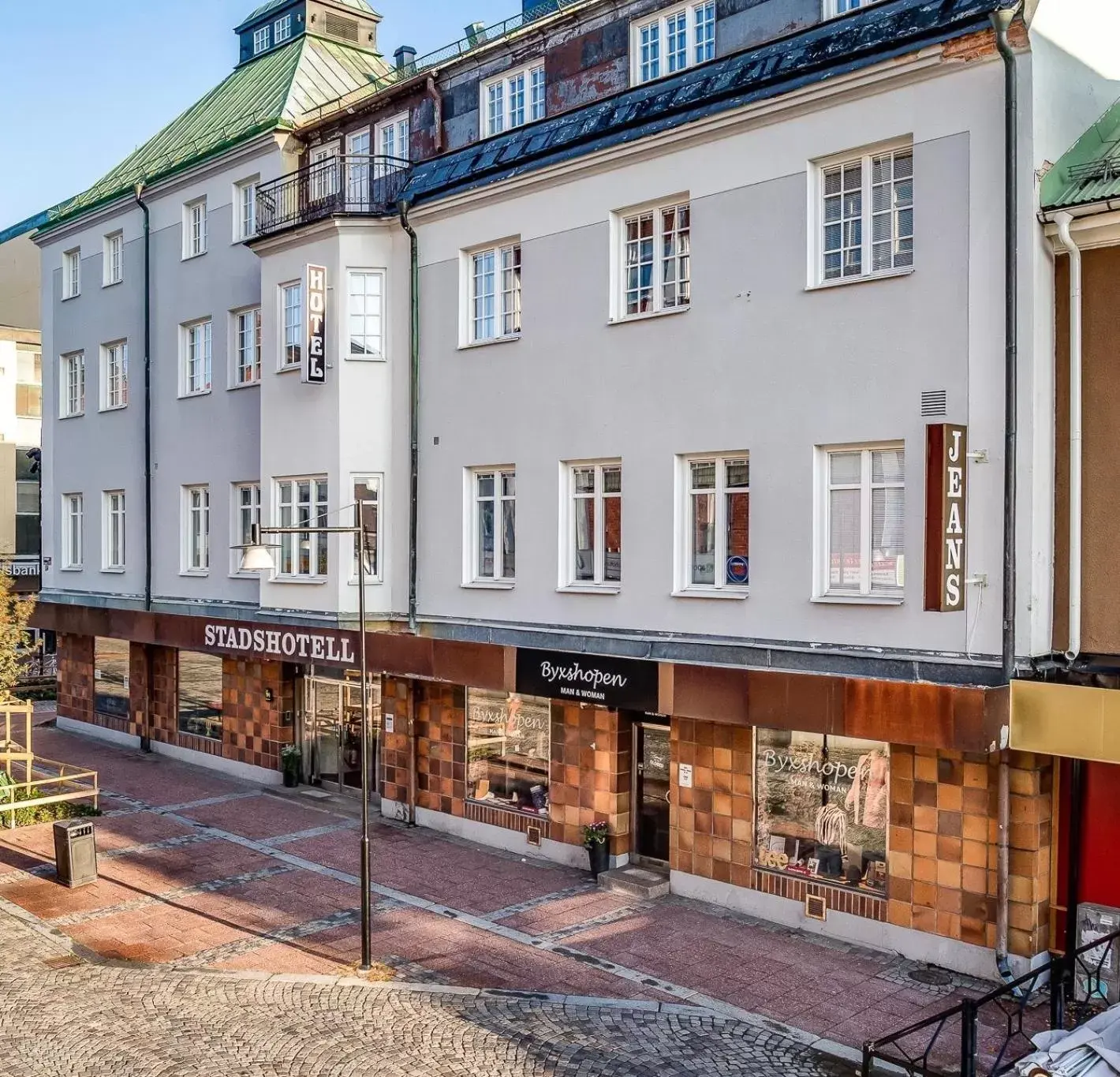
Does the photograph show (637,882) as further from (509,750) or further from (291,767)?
(291,767)

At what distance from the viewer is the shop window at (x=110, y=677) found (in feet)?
91.0

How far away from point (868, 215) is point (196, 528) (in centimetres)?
1635

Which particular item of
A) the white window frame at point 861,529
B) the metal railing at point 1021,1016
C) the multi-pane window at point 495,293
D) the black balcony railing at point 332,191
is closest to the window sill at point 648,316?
the multi-pane window at point 495,293

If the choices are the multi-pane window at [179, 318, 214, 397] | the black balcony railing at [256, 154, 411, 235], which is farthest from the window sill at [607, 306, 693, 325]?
the multi-pane window at [179, 318, 214, 397]

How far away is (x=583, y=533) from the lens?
54.2 feet

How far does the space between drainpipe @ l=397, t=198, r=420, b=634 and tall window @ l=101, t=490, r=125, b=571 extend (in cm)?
1125

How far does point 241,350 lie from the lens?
2327 centimetres

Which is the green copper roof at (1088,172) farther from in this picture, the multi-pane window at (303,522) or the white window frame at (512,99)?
the multi-pane window at (303,522)

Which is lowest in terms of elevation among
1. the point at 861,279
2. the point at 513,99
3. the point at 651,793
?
the point at 651,793

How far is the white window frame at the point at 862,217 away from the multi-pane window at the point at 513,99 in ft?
20.0

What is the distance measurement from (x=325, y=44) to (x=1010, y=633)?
68.5 feet

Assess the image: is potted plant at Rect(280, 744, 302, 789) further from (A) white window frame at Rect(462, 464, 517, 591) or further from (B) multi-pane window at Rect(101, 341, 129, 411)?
(B) multi-pane window at Rect(101, 341, 129, 411)

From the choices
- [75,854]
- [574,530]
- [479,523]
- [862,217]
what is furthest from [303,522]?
[862,217]

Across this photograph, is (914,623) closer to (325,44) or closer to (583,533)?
(583,533)
